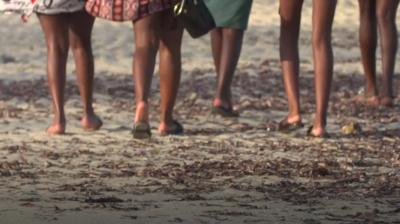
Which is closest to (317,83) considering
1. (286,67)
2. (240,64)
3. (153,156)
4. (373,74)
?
(286,67)

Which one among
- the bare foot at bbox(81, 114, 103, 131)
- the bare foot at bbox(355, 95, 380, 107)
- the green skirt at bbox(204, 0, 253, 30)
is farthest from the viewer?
the bare foot at bbox(355, 95, 380, 107)

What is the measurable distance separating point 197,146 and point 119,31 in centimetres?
986

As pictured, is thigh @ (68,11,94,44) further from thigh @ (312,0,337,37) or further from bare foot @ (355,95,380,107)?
bare foot @ (355,95,380,107)

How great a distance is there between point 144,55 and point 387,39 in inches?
103

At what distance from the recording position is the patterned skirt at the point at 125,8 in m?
8.88

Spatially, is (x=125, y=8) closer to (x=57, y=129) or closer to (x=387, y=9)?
(x=57, y=129)

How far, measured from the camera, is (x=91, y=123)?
964 centimetres

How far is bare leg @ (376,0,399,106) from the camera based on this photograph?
35.3 feet

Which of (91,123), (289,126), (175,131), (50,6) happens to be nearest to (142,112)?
(175,131)

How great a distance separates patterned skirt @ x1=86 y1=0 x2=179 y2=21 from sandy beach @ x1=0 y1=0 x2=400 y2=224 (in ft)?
2.62

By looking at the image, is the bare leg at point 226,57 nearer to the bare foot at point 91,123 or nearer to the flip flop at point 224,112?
the flip flop at point 224,112

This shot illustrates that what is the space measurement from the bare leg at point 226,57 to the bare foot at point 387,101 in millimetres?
1326

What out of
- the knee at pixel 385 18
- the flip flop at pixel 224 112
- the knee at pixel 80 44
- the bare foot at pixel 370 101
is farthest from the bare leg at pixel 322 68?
the bare foot at pixel 370 101

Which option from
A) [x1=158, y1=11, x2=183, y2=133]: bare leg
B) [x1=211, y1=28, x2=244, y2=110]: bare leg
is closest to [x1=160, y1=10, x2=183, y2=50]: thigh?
[x1=158, y1=11, x2=183, y2=133]: bare leg
